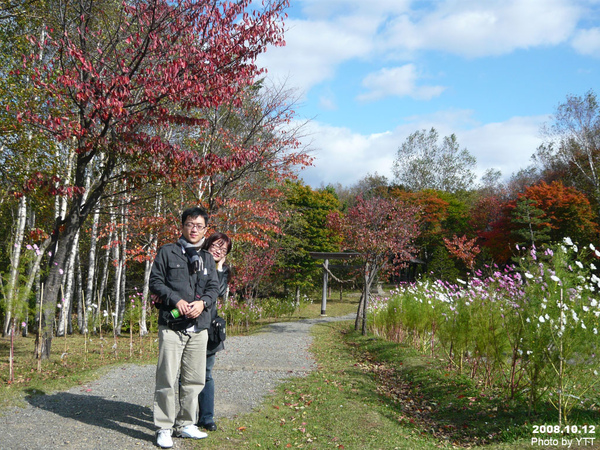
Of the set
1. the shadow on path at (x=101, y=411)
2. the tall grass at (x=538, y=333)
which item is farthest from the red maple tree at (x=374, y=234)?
the shadow on path at (x=101, y=411)

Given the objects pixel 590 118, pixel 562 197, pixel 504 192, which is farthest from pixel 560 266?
pixel 504 192

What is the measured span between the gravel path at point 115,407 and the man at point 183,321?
0.24 metres

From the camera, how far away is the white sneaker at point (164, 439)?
10.9 feet

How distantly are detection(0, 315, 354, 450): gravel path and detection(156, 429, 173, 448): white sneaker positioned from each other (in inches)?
3.6

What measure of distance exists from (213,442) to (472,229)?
29815 millimetres

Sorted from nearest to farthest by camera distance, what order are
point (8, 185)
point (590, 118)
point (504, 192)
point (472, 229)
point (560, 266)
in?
1. point (560, 266)
2. point (8, 185)
3. point (590, 118)
4. point (472, 229)
5. point (504, 192)

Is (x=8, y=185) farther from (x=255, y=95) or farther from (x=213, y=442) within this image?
(x=213, y=442)

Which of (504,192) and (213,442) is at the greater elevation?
(504,192)

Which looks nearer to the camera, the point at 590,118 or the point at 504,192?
the point at 590,118

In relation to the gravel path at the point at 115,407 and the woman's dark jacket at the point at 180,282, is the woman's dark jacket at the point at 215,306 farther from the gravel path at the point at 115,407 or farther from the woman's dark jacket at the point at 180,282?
the gravel path at the point at 115,407

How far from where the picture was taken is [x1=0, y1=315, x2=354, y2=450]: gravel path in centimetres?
347

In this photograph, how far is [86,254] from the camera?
829 inches

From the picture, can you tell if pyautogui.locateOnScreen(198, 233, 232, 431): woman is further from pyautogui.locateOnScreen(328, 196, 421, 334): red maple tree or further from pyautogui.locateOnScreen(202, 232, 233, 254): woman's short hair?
pyautogui.locateOnScreen(328, 196, 421, 334): red maple tree
